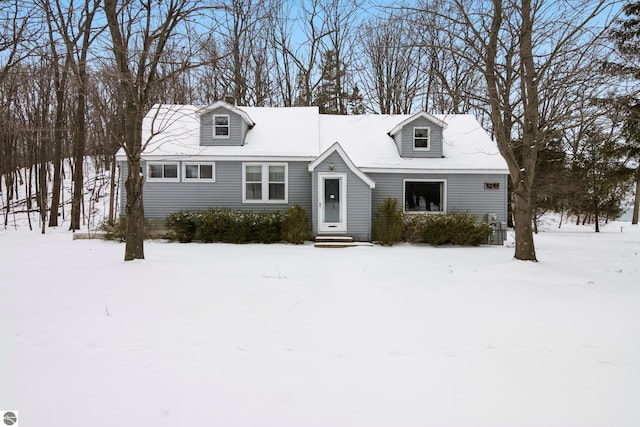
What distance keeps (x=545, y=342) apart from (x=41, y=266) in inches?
368

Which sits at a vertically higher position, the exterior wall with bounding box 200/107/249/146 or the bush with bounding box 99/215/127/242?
the exterior wall with bounding box 200/107/249/146

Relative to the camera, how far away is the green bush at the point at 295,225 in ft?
44.3

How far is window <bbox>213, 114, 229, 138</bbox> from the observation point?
15156mm

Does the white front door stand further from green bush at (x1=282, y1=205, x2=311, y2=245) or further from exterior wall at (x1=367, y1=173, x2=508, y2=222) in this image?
exterior wall at (x1=367, y1=173, x2=508, y2=222)

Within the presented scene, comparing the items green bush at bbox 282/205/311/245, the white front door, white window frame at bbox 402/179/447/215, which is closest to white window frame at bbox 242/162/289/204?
green bush at bbox 282/205/311/245

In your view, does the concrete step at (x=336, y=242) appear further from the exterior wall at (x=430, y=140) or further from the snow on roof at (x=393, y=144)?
the exterior wall at (x=430, y=140)

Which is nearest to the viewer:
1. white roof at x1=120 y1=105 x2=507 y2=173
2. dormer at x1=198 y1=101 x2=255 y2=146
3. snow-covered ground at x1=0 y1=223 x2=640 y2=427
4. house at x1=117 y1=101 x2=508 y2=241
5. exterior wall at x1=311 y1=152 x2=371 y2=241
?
snow-covered ground at x1=0 y1=223 x2=640 y2=427

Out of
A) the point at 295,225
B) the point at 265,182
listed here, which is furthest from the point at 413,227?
the point at 265,182

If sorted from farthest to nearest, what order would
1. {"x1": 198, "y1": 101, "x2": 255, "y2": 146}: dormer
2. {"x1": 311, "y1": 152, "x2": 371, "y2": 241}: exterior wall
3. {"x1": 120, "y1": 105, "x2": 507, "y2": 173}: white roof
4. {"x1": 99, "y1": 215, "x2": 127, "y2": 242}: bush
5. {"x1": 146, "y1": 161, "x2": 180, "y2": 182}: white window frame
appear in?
{"x1": 198, "y1": 101, "x2": 255, "y2": 146}: dormer → {"x1": 120, "y1": 105, "x2": 507, "y2": 173}: white roof → {"x1": 146, "y1": 161, "x2": 180, "y2": 182}: white window frame → {"x1": 311, "y1": 152, "x2": 371, "y2": 241}: exterior wall → {"x1": 99, "y1": 215, "x2": 127, "y2": 242}: bush

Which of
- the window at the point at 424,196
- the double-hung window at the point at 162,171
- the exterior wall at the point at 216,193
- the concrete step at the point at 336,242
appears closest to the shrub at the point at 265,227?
the exterior wall at the point at 216,193

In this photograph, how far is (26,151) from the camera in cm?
2878

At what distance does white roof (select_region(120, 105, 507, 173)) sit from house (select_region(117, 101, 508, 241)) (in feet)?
0.18

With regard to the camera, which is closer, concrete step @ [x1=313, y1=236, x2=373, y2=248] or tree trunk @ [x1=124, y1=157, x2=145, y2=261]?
tree trunk @ [x1=124, y1=157, x2=145, y2=261]

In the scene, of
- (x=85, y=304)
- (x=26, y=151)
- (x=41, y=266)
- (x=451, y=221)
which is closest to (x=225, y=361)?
(x=85, y=304)
